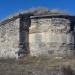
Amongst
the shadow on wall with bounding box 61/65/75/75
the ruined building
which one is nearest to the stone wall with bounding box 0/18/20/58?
the ruined building

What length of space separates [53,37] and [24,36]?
1.52 meters

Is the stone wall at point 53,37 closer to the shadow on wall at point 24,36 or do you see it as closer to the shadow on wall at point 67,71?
the shadow on wall at point 24,36

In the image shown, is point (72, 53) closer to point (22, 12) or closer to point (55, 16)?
point (55, 16)

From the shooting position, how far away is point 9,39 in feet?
50.1

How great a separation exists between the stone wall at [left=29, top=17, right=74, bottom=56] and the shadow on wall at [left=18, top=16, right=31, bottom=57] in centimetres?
43

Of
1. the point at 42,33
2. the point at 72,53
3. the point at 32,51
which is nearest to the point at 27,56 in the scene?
the point at 32,51

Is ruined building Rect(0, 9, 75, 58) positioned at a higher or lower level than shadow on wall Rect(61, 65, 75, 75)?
higher

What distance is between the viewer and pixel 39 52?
14359 millimetres

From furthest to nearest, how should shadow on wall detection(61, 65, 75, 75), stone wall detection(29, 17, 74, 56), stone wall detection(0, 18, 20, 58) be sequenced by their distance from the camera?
stone wall detection(0, 18, 20, 58)
stone wall detection(29, 17, 74, 56)
shadow on wall detection(61, 65, 75, 75)

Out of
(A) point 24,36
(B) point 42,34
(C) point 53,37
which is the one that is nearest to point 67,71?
(C) point 53,37

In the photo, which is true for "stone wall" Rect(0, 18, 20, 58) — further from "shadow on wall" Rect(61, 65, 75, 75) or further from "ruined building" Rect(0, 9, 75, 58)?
"shadow on wall" Rect(61, 65, 75, 75)

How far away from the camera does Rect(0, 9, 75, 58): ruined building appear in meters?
14.2

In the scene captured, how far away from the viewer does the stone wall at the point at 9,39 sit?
14627 millimetres

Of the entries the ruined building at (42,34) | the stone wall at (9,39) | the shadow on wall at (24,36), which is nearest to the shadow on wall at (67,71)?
the ruined building at (42,34)
